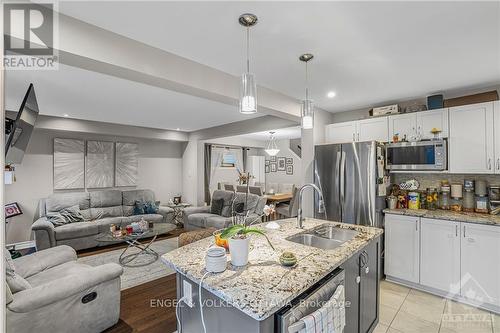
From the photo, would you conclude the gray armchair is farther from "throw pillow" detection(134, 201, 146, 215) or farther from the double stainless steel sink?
"throw pillow" detection(134, 201, 146, 215)

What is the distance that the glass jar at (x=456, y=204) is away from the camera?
10.1 ft

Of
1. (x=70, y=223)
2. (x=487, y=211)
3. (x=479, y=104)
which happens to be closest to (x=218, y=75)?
(x=479, y=104)

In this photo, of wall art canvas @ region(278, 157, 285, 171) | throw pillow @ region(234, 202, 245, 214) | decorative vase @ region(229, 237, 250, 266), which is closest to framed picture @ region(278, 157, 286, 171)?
wall art canvas @ region(278, 157, 285, 171)

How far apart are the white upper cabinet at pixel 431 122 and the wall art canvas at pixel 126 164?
598 cm

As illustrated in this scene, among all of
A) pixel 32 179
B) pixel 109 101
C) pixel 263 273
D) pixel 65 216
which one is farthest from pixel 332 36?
pixel 32 179

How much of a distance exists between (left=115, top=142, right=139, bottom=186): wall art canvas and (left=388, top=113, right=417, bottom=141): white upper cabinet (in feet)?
18.6

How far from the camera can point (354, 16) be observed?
5.36ft

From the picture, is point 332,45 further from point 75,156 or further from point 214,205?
point 75,156

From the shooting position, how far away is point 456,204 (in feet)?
10.3

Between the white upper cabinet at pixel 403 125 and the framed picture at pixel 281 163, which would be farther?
the framed picture at pixel 281 163

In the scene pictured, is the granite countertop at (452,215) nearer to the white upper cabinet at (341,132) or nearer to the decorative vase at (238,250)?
the white upper cabinet at (341,132)

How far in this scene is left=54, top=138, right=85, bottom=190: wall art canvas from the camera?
5015mm

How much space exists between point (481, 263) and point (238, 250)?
→ 2.82 meters

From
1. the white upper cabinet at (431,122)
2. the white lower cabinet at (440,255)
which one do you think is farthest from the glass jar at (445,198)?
the white upper cabinet at (431,122)
